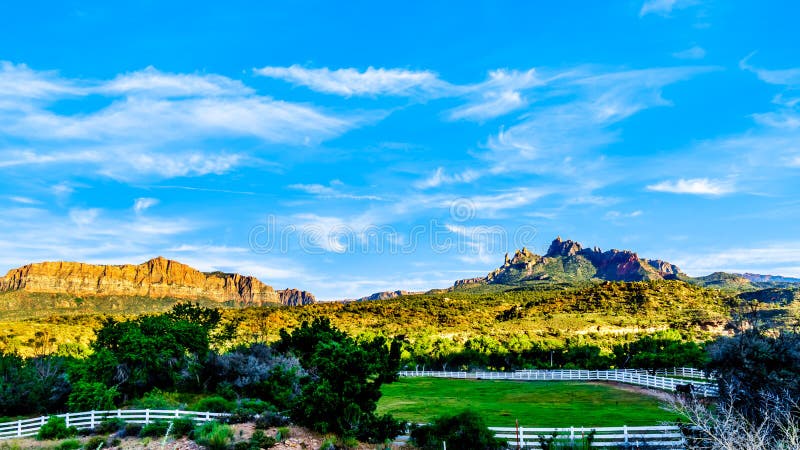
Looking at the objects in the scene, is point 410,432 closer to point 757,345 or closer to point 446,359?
point 757,345

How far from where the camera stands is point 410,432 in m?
24.6

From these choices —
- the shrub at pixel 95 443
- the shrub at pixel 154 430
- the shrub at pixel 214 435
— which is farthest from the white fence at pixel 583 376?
the shrub at pixel 95 443

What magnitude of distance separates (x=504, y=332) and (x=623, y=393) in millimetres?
53971

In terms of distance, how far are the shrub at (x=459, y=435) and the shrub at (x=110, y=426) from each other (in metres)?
13.7

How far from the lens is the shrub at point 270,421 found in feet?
80.7

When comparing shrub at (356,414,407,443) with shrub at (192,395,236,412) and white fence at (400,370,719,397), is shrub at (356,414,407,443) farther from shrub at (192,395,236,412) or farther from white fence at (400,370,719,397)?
white fence at (400,370,719,397)

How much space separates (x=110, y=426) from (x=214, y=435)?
23.0 feet

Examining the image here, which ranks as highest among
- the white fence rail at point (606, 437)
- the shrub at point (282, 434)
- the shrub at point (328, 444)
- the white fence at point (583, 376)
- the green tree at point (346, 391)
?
the green tree at point (346, 391)

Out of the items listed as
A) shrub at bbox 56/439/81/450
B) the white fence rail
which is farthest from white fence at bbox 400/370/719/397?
shrub at bbox 56/439/81/450

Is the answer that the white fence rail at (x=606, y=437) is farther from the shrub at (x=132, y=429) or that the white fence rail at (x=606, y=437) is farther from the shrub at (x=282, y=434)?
the shrub at (x=132, y=429)

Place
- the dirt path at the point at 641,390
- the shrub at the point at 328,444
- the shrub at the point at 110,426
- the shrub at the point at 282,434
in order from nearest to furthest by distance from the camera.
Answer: the shrub at the point at 328,444 → the shrub at the point at 282,434 → the shrub at the point at 110,426 → the dirt path at the point at 641,390

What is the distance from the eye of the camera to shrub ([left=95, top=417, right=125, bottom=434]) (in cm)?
2566

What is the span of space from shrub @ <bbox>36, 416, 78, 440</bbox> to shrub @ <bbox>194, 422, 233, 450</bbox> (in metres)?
6.75

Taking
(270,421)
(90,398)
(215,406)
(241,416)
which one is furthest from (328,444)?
(90,398)
